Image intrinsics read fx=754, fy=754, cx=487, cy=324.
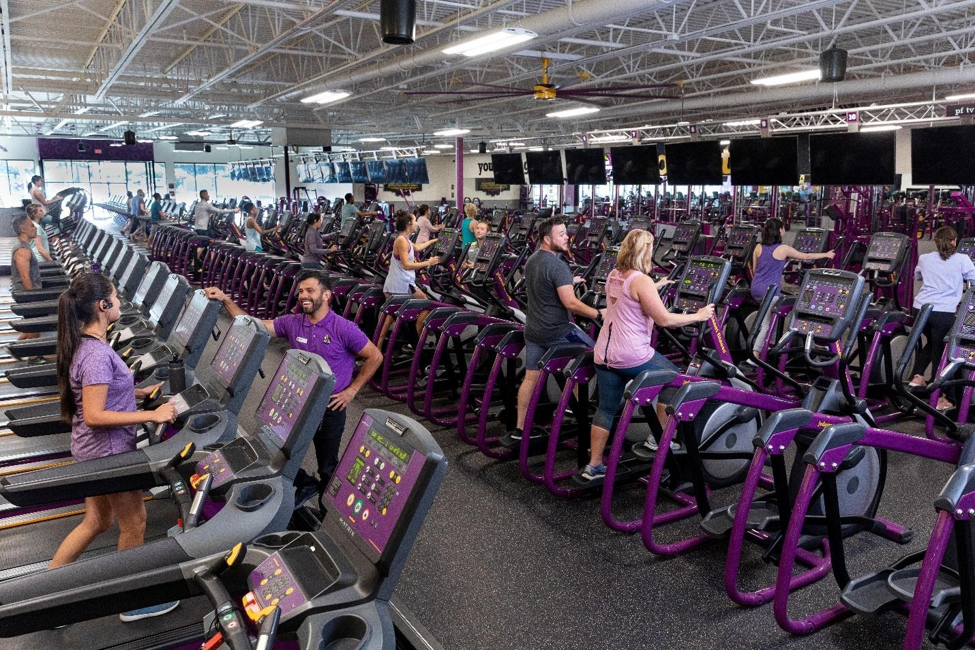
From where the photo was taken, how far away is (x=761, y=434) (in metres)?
2.70

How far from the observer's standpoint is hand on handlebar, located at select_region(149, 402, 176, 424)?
8.91ft

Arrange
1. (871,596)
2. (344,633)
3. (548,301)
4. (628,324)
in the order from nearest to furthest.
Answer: (344,633)
(871,596)
(628,324)
(548,301)

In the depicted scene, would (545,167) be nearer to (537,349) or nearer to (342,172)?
(342,172)

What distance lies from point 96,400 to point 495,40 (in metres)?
6.01

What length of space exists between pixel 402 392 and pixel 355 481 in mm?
4247

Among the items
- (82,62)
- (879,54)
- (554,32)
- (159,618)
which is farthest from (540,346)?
(82,62)

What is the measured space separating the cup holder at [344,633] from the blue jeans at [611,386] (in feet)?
8.18

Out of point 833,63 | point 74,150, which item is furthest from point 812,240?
point 74,150

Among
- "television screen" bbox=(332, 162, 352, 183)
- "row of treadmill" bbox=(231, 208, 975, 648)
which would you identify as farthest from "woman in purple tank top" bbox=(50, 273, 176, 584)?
"television screen" bbox=(332, 162, 352, 183)

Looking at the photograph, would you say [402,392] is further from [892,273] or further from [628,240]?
[892,273]

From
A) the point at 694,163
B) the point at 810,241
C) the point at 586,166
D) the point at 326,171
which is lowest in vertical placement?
the point at 810,241

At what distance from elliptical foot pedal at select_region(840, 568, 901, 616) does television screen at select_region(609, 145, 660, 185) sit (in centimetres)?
1318

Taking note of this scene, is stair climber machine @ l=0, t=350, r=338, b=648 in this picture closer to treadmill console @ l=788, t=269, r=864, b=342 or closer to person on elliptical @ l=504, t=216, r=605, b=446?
person on elliptical @ l=504, t=216, r=605, b=446

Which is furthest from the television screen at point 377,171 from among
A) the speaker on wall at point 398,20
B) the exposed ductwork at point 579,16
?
the speaker on wall at point 398,20
